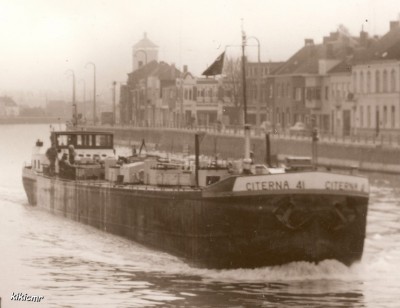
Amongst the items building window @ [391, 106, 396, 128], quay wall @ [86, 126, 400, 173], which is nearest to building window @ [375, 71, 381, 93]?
building window @ [391, 106, 396, 128]

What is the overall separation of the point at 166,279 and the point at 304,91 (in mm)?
80204

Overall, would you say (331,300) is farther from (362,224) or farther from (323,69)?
(323,69)

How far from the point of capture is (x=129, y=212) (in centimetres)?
3828

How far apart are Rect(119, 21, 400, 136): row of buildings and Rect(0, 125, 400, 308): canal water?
39522mm

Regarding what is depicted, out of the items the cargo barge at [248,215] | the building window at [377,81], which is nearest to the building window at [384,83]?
the building window at [377,81]

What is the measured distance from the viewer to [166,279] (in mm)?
31234

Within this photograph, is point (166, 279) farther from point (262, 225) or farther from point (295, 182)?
point (295, 182)

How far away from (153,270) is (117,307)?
548cm

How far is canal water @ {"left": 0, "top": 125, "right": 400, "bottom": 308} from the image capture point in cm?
2833

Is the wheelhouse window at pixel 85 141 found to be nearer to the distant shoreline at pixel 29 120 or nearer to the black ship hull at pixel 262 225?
the black ship hull at pixel 262 225

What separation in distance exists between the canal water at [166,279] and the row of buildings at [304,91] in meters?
39.5

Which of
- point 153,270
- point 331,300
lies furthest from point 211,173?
point 331,300

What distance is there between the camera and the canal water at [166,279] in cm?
2833

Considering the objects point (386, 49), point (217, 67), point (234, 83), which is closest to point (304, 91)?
point (234, 83)
